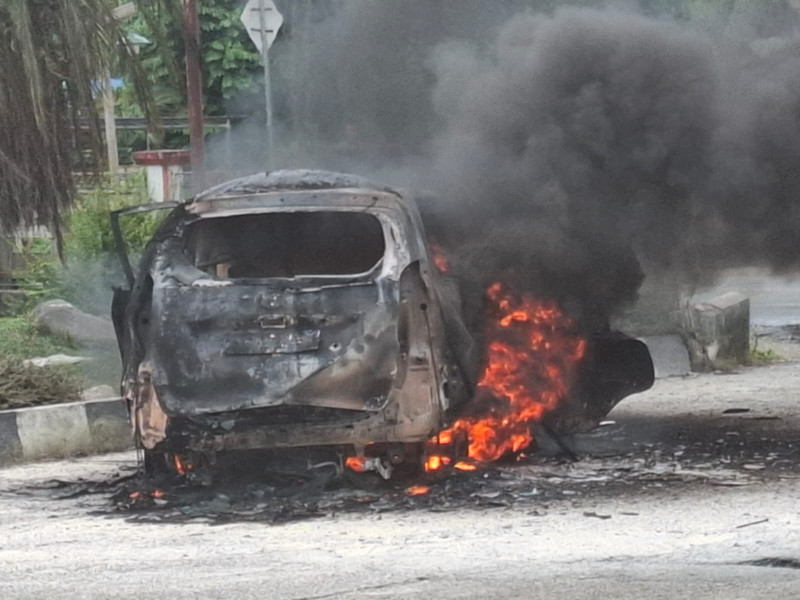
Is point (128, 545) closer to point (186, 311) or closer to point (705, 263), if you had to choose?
point (186, 311)

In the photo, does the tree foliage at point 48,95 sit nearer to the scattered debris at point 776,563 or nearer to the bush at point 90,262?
the bush at point 90,262

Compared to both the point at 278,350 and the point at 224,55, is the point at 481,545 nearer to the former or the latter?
the point at 278,350

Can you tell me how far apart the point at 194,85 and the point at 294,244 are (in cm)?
512

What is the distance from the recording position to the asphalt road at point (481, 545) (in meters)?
5.45

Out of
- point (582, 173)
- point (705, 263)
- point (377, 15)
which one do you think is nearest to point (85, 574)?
point (582, 173)

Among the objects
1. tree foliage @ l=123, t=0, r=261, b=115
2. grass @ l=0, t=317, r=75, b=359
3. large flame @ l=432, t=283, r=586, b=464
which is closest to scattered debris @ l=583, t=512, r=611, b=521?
large flame @ l=432, t=283, r=586, b=464

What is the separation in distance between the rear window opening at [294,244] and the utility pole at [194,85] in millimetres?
3124

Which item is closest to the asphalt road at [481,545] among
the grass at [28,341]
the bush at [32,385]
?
the bush at [32,385]

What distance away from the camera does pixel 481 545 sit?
623cm

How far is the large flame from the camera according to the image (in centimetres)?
841

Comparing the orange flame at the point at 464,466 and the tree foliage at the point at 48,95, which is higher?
the tree foliage at the point at 48,95

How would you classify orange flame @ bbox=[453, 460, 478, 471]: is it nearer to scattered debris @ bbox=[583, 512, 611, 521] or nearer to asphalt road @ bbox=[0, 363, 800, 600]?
asphalt road @ bbox=[0, 363, 800, 600]

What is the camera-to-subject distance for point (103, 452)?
9.73 meters

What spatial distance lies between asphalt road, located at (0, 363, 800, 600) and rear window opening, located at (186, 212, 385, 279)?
151cm
